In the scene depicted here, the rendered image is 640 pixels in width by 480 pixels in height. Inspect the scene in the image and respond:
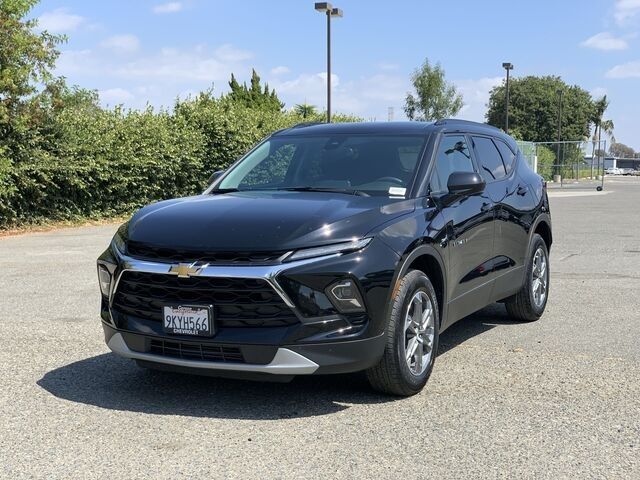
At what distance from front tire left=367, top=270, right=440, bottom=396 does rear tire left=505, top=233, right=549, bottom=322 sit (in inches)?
84.6

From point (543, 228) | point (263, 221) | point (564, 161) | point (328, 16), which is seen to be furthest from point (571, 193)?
point (263, 221)

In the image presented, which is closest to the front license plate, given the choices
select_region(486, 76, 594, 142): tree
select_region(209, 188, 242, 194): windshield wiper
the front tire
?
the front tire

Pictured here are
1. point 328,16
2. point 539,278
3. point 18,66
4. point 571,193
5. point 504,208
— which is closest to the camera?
point 504,208

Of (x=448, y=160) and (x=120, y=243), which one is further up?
(x=448, y=160)

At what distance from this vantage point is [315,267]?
417cm

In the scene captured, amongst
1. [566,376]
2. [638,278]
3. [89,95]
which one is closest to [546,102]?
[89,95]

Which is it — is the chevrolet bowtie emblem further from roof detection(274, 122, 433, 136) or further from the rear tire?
the rear tire

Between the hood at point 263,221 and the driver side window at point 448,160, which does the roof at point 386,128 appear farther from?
the hood at point 263,221

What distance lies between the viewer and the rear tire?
692 cm

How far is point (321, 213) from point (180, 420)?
1453mm

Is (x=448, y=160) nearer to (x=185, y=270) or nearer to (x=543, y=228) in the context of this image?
(x=543, y=228)

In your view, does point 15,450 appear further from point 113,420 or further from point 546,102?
point 546,102

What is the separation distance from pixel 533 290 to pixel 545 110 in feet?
254

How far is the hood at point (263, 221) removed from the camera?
4.27 m
